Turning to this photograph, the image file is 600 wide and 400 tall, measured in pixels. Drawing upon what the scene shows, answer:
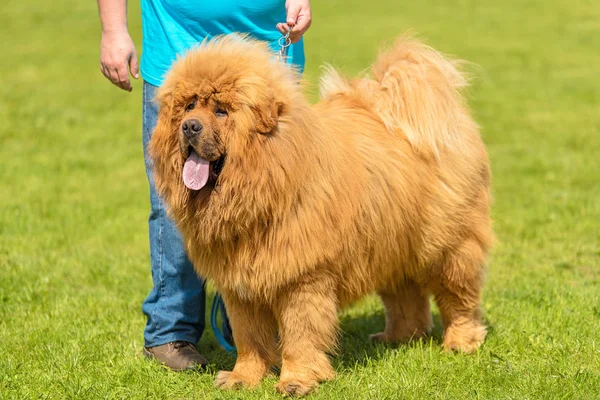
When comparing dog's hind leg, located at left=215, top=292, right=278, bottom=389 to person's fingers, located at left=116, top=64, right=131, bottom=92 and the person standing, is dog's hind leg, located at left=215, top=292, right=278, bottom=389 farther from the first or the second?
person's fingers, located at left=116, top=64, right=131, bottom=92

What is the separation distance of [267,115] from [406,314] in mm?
2025

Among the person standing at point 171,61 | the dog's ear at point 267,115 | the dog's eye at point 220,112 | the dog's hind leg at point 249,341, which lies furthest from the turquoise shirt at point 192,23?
the dog's hind leg at point 249,341

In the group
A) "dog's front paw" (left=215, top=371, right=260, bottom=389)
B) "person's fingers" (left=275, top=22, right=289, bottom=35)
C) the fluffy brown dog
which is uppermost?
"person's fingers" (left=275, top=22, right=289, bottom=35)

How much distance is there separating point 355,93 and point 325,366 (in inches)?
65.2

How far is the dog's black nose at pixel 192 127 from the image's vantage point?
3.83 metres

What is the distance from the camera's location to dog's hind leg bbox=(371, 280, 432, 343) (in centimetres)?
536

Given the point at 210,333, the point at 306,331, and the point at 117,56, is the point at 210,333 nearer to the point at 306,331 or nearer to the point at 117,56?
the point at 306,331

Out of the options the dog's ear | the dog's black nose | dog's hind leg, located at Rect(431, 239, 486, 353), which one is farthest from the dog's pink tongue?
dog's hind leg, located at Rect(431, 239, 486, 353)

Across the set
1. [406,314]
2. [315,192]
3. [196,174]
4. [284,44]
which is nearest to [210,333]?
[406,314]

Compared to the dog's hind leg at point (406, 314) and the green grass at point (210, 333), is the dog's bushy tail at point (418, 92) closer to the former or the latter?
the green grass at point (210, 333)

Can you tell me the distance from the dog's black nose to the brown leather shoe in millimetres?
1600

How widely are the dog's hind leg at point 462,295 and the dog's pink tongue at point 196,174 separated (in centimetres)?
172

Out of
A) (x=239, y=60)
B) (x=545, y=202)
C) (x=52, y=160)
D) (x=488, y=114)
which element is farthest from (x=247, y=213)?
(x=488, y=114)

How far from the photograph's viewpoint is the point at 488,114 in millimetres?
13023
